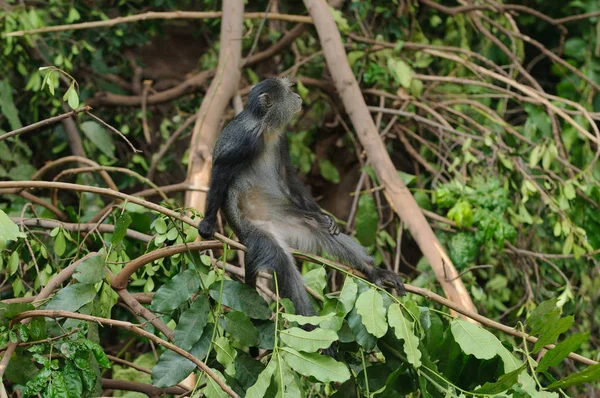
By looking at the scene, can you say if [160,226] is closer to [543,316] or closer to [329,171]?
[543,316]

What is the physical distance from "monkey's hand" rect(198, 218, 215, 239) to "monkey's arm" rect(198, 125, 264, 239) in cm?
9

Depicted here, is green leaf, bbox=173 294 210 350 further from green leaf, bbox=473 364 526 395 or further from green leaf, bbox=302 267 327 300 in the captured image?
green leaf, bbox=473 364 526 395

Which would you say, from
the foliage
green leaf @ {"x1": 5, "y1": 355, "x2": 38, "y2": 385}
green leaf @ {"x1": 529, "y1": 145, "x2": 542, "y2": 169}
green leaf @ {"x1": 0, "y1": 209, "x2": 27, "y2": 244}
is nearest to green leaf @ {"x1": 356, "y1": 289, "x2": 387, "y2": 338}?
the foliage

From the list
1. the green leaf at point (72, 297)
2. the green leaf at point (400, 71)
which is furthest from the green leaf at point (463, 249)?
the green leaf at point (72, 297)

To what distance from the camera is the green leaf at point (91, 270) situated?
8.29ft

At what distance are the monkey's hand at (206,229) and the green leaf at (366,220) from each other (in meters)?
1.21

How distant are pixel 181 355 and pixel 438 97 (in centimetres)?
354

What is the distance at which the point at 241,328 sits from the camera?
8.14ft

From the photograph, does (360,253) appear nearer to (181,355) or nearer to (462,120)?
(181,355)

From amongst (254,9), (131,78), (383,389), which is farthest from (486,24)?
(383,389)

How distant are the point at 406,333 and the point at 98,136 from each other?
11.5 ft

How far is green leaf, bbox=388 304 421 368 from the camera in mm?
2186

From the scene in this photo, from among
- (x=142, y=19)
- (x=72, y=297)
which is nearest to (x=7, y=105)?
(x=142, y=19)

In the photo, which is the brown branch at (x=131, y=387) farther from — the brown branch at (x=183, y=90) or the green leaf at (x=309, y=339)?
the brown branch at (x=183, y=90)
